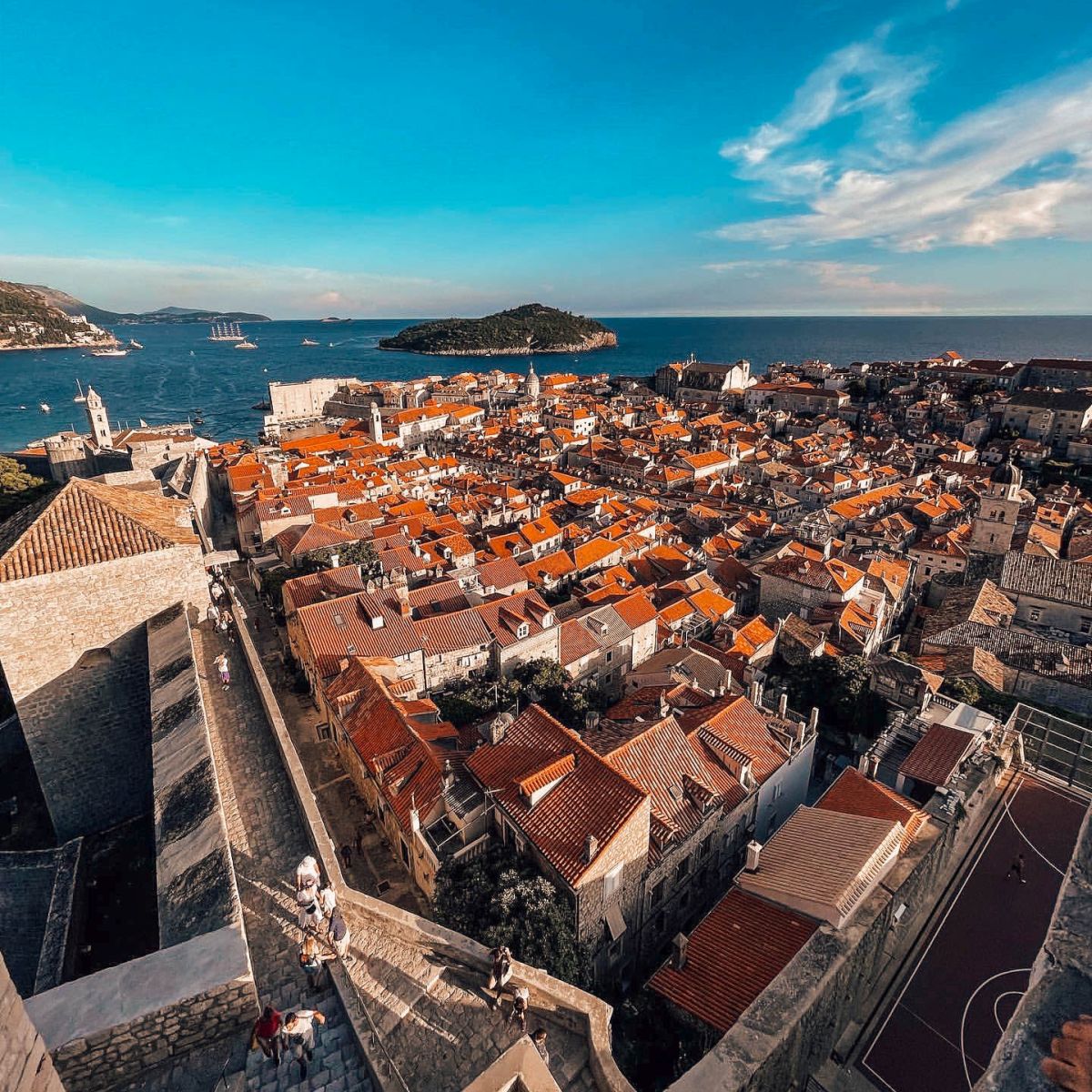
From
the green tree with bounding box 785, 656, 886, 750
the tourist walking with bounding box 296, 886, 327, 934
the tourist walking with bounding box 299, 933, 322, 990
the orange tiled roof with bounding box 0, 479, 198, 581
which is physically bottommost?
the green tree with bounding box 785, 656, 886, 750

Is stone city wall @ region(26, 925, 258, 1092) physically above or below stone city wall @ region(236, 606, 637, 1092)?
above

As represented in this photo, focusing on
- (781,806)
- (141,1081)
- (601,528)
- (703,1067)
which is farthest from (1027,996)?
(601,528)

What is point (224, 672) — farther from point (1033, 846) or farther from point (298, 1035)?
point (1033, 846)

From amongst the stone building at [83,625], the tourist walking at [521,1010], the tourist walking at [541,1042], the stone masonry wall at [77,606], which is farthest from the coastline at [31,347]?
the tourist walking at [541,1042]

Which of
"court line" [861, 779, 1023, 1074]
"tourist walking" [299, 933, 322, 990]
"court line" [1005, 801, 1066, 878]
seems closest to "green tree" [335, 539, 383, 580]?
"tourist walking" [299, 933, 322, 990]

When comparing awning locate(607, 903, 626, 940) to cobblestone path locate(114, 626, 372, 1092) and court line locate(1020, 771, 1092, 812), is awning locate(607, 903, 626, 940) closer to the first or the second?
cobblestone path locate(114, 626, 372, 1092)

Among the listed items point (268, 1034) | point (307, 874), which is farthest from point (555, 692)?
point (268, 1034)

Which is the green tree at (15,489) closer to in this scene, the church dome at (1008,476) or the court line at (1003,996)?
the court line at (1003,996)
